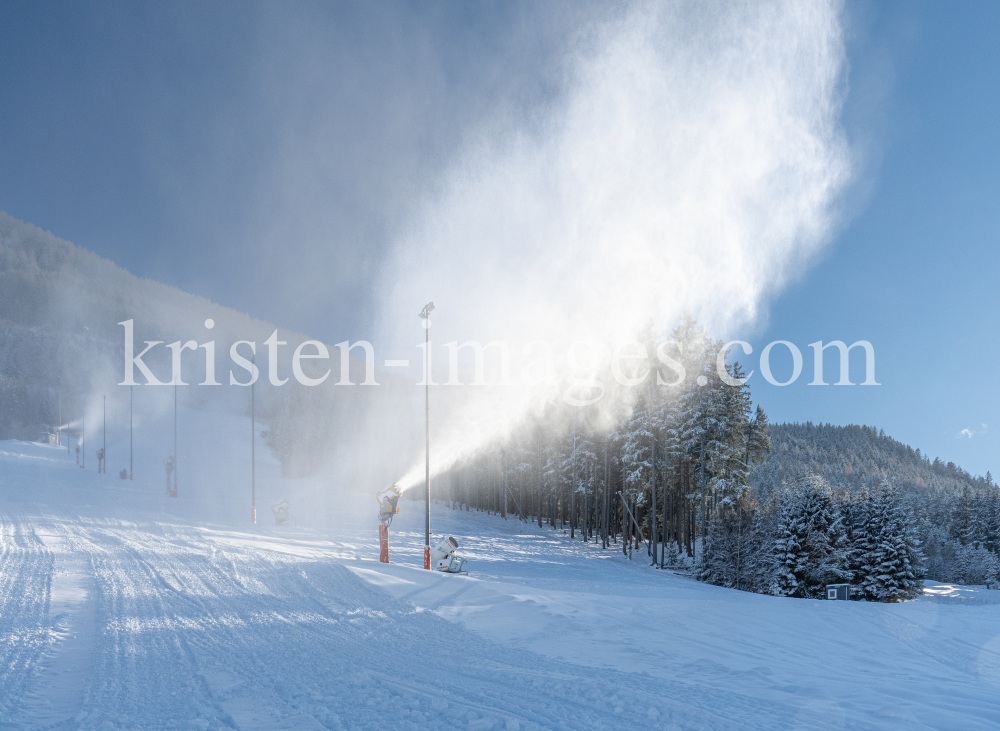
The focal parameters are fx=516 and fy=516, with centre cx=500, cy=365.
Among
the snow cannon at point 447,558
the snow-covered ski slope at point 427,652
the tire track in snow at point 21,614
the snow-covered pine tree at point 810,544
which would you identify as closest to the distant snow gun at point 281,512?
the snow-covered ski slope at point 427,652

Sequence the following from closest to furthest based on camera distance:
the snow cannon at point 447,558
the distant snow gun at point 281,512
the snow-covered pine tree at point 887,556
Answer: the snow cannon at point 447,558 < the distant snow gun at point 281,512 < the snow-covered pine tree at point 887,556

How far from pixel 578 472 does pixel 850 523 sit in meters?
22.5

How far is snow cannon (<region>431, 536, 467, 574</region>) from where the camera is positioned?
51.9ft

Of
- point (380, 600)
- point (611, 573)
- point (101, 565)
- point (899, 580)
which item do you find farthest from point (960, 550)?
point (101, 565)

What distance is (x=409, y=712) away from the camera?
18.2ft

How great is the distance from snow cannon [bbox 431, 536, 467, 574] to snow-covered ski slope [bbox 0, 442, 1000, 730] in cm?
154

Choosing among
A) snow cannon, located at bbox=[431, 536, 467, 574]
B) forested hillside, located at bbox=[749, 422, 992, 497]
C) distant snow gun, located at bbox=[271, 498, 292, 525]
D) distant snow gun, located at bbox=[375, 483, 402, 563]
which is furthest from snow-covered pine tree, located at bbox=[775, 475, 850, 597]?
forested hillside, located at bbox=[749, 422, 992, 497]

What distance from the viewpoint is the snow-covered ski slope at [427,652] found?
5598 mm

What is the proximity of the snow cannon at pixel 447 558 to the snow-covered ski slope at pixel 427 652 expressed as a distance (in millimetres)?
1544

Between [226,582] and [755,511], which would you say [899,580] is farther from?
[226,582]

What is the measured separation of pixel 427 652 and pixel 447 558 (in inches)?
330

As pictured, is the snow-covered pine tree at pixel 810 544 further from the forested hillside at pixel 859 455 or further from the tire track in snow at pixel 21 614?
the forested hillside at pixel 859 455

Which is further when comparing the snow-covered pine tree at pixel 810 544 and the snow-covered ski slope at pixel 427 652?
the snow-covered pine tree at pixel 810 544

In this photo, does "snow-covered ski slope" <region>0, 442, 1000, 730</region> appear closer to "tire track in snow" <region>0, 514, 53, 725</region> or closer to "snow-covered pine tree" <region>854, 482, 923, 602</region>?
"tire track in snow" <region>0, 514, 53, 725</region>
